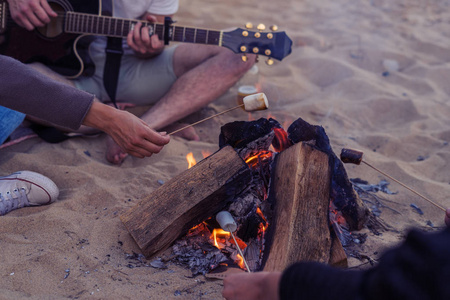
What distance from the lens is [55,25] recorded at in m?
3.00

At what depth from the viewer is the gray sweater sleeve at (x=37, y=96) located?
180cm

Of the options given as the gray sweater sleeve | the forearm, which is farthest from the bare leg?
the gray sweater sleeve

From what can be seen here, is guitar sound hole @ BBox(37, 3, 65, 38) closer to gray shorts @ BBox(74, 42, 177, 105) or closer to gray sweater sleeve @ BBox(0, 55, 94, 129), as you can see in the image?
gray shorts @ BBox(74, 42, 177, 105)

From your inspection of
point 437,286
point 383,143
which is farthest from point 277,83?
point 437,286

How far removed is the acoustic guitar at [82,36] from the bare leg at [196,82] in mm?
237

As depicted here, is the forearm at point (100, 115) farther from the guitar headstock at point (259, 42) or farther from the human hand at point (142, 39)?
the guitar headstock at point (259, 42)

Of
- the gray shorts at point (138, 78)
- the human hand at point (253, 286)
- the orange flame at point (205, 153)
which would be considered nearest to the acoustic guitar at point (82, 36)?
the gray shorts at point (138, 78)

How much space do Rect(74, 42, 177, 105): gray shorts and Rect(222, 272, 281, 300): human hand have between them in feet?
7.33

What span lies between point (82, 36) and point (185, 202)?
1.80m

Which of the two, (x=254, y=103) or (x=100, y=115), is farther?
(x=254, y=103)

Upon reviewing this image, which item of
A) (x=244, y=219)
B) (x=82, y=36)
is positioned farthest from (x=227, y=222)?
(x=82, y=36)

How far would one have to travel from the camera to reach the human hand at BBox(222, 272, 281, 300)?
1.20 m

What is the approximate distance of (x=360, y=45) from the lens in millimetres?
4902

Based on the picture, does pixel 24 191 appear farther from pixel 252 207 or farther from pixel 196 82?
pixel 196 82
